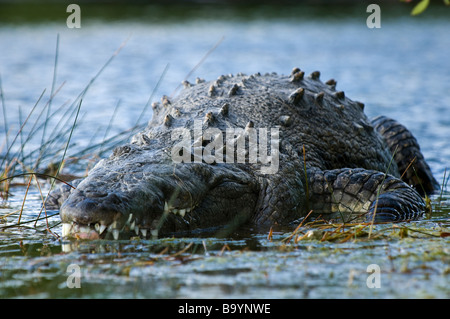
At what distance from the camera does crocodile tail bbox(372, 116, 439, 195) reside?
262 inches

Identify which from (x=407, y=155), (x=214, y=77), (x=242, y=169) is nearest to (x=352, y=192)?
(x=242, y=169)

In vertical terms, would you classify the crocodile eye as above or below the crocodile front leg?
above

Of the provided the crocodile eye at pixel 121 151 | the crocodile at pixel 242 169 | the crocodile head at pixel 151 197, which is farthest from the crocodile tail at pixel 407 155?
the crocodile eye at pixel 121 151

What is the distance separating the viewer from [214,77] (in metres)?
13.7

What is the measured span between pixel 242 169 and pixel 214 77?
8926mm

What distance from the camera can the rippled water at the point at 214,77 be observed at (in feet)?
10.8

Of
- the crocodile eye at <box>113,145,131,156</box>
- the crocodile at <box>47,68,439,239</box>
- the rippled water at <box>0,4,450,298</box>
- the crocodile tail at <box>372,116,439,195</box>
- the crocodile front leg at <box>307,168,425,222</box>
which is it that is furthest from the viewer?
the crocodile tail at <box>372,116,439,195</box>

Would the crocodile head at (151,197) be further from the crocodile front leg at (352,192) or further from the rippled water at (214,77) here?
the crocodile front leg at (352,192)

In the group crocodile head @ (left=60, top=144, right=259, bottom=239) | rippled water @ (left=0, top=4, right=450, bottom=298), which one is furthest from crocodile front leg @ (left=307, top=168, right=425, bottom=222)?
crocodile head @ (left=60, top=144, right=259, bottom=239)

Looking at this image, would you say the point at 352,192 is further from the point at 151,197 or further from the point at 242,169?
the point at 151,197

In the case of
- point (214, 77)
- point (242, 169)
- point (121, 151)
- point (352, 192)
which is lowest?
point (352, 192)

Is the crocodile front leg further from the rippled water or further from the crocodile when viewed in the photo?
the rippled water

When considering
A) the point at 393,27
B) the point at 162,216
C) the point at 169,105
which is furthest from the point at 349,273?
the point at 393,27

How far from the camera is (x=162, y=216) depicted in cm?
423
